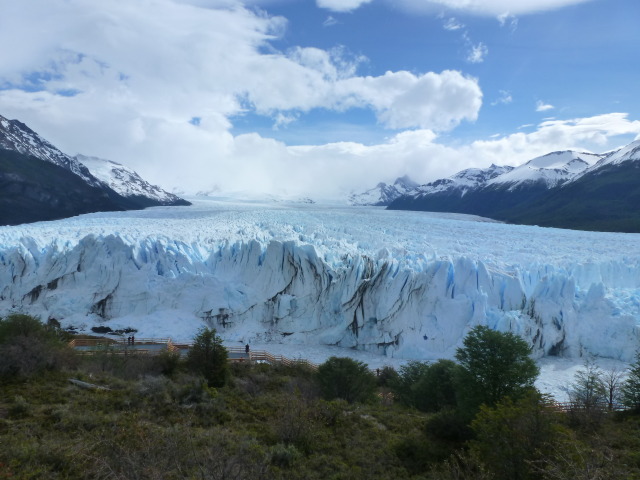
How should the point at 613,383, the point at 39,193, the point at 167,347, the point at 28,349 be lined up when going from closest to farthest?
the point at 28,349 → the point at 613,383 → the point at 167,347 → the point at 39,193

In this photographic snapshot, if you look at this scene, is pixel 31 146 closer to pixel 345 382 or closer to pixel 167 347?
pixel 167 347

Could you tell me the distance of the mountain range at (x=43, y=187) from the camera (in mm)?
65062

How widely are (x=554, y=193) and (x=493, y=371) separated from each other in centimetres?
11855

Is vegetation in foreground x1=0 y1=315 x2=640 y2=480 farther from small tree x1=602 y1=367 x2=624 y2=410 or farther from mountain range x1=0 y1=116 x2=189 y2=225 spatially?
mountain range x1=0 y1=116 x2=189 y2=225

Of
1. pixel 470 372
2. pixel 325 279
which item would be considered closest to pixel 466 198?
pixel 325 279

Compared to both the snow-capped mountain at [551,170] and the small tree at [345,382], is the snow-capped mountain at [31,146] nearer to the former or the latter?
the small tree at [345,382]

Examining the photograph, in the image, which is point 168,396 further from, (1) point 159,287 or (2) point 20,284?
(2) point 20,284

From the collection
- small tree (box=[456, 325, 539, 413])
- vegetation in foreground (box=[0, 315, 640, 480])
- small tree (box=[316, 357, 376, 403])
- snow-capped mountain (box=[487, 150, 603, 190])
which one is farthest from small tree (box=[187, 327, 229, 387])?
snow-capped mountain (box=[487, 150, 603, 190])

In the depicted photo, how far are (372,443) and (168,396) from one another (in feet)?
15.1

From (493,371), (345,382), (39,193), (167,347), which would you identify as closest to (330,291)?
(167,347)

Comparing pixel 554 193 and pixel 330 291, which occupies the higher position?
pixel 554 193

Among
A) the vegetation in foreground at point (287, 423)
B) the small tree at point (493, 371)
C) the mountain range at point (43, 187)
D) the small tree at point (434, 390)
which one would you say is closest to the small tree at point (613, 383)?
the vegetation in foreground at point (287, 423)

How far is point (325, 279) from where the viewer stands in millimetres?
22031

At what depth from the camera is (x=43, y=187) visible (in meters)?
71.5
